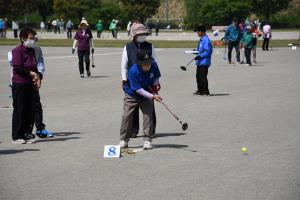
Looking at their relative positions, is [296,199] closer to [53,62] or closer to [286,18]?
[53,62]

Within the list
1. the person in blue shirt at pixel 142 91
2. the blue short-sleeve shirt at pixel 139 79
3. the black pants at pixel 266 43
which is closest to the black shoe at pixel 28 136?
the person in blue shirt at pixel 142 91

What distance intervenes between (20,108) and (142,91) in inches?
90.2

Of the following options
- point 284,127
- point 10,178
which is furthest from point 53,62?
point 10,178

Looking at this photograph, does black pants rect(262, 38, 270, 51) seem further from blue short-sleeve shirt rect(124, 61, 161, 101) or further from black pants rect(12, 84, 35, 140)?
blue short-sleeve shirt rect(124, 61, 161, 101)

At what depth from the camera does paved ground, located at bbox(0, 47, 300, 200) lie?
771 cm

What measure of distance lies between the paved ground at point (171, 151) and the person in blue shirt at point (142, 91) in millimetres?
396

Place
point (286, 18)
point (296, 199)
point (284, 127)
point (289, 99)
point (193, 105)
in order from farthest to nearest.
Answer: point (286, 18)
point (289, 99)
point (193, 105)
point (284, 127)
point (296, 199)

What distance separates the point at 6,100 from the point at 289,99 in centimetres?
692

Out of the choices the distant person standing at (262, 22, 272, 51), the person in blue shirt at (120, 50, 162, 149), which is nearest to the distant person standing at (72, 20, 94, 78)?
the person in blue shirt at (120, 50, 162, 149)

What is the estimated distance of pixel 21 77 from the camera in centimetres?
1109

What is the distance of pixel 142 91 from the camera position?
A: 996cm

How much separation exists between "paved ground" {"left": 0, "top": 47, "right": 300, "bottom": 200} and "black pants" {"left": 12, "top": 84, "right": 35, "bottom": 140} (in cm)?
31

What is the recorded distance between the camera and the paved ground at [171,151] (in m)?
7.71

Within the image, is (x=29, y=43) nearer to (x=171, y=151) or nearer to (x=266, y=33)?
(x=171, y=151)
